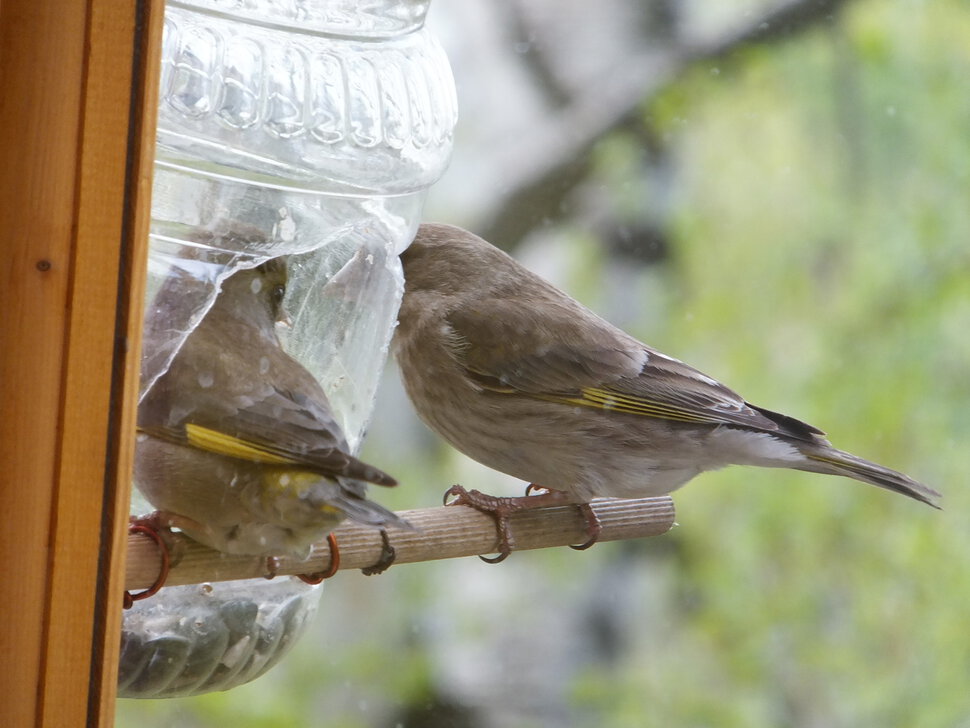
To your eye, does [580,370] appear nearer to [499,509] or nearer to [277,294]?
[499,509]

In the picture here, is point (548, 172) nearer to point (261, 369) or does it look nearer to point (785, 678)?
point (785, 678)

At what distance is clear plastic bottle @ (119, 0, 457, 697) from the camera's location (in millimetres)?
1653

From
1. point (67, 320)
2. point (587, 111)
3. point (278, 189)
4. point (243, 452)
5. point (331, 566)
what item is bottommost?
point (331, 566)

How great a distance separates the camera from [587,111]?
4.46 metres

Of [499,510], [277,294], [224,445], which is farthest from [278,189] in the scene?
[499,510]

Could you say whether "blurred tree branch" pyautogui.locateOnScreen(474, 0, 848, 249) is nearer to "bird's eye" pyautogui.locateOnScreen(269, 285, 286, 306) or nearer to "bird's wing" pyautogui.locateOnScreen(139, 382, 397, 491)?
"bird's eye" pyautogui.locateOnScreen(269, 285, 286, 306)

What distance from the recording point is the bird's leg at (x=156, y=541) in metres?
1.47

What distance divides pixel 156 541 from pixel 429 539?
0.49 meters

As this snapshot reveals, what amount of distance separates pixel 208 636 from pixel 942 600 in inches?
135

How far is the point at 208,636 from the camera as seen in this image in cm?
169

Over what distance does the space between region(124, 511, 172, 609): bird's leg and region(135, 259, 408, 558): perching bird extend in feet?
0.05

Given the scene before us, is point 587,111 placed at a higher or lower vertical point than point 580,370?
higher

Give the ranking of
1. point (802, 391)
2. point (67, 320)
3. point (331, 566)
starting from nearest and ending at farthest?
point (67, 320)
point (331, 566)
point (802, 391)

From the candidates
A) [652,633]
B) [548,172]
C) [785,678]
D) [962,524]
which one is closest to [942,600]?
[962,524]
